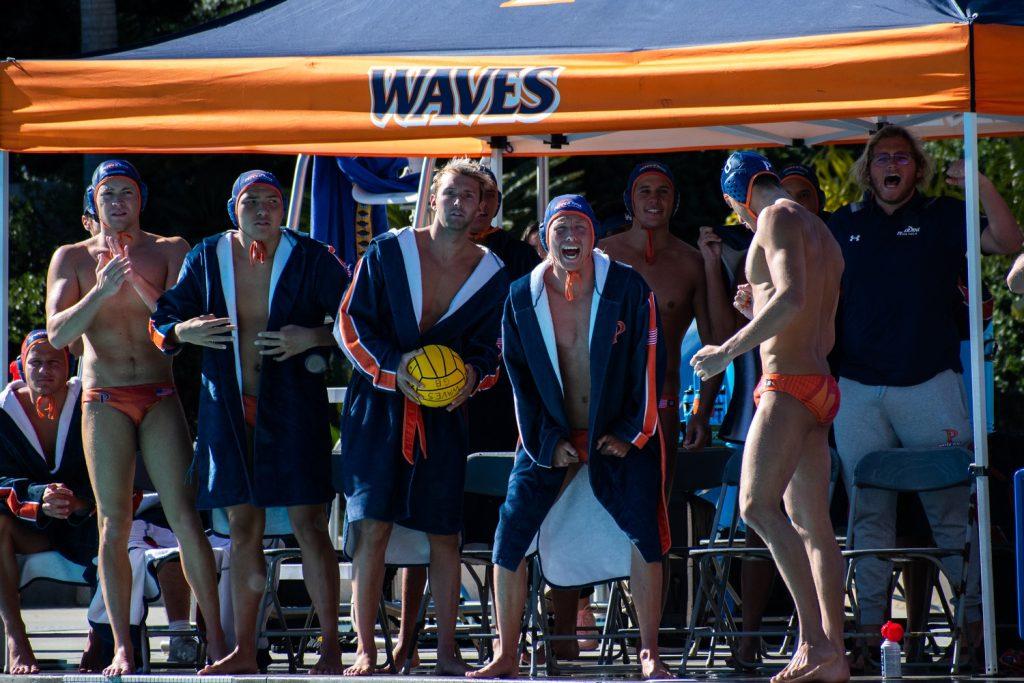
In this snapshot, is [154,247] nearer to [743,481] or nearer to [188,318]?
[188,318]

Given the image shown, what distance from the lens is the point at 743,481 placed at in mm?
5934

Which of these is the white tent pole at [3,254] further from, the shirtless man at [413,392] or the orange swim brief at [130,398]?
the shirtless man at [413,392]

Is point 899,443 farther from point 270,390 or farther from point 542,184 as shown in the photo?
point 542,184

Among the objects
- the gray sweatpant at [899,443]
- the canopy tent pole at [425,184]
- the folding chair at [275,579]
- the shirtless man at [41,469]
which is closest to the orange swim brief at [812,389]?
the gray sweatpant at [899,443]

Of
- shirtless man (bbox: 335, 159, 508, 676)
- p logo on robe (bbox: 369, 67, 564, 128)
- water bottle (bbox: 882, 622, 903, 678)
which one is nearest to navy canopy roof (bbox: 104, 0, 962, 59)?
p logo on robe (bbox: 369, 67, 564, 128)

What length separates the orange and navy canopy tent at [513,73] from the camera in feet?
20.0

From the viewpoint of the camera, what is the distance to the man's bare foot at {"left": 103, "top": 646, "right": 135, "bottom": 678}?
6781 mm

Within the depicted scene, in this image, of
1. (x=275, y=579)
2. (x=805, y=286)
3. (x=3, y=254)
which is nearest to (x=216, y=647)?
(x=275, y=579)

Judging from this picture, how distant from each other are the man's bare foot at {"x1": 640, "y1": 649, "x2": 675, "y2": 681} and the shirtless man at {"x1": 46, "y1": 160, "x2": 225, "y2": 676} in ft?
6.25

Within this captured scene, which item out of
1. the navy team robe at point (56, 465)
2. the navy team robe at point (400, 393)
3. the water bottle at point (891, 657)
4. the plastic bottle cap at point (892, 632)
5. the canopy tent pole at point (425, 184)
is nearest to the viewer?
the plastic bottle cap at point (892, 632)

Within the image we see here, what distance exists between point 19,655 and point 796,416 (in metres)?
3.71

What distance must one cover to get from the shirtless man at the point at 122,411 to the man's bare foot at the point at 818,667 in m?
2.53

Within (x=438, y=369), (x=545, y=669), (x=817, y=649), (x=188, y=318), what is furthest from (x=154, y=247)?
(x=817, y=649)

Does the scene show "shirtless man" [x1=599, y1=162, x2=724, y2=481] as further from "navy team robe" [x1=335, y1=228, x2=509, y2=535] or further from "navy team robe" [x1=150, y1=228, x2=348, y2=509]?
"navy team robe" [x1=150, y1=228, x2=348, y2=509]
